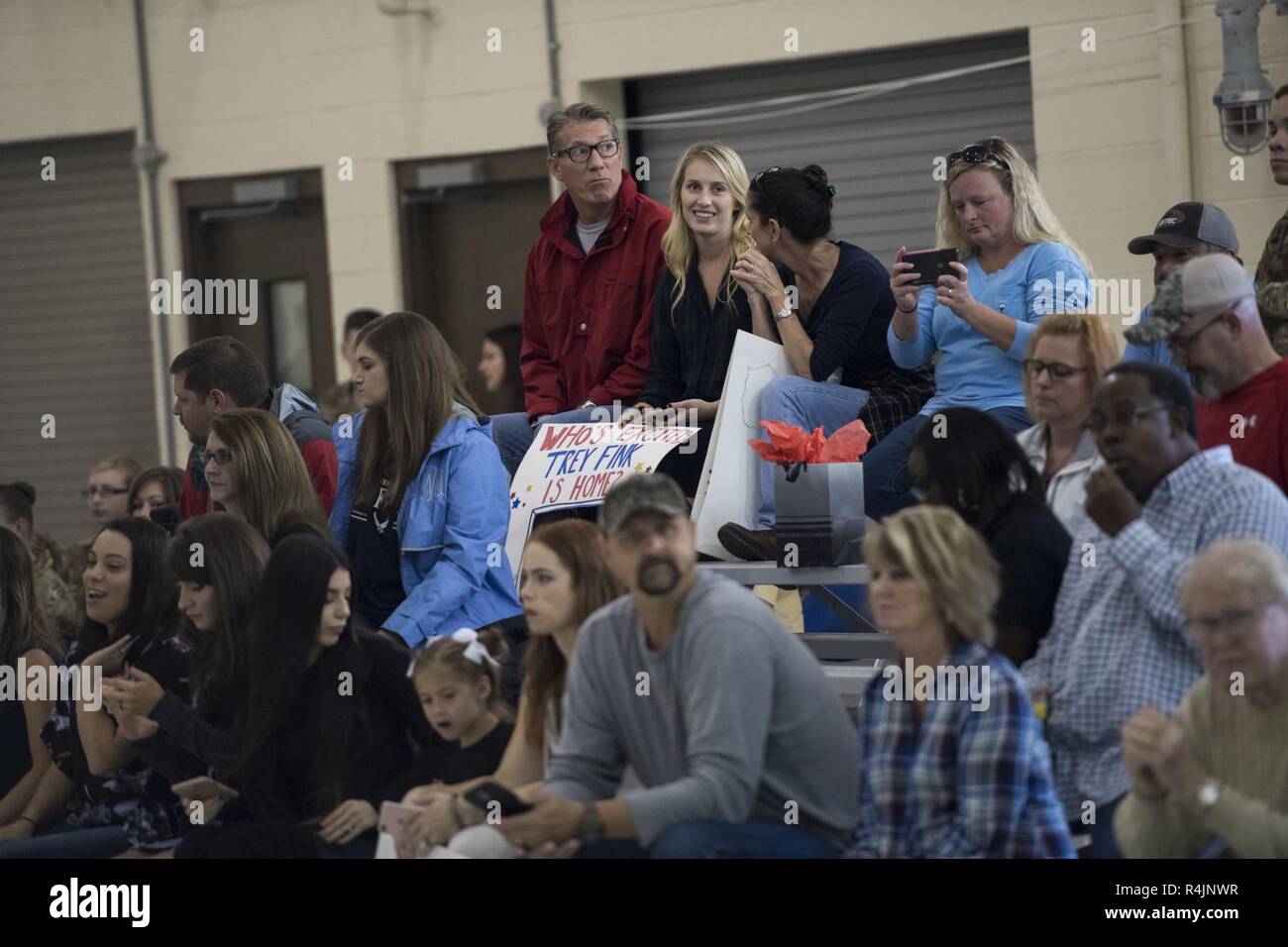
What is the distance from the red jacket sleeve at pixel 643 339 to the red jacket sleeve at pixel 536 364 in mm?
265

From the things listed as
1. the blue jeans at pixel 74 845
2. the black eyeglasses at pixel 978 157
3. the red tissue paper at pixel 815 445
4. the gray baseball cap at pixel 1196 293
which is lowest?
the blue jeans at pixel 74 845

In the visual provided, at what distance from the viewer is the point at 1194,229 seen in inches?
172

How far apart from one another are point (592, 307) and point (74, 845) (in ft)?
7.04

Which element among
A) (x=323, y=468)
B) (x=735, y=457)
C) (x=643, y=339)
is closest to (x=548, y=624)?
(x=735, y=457)

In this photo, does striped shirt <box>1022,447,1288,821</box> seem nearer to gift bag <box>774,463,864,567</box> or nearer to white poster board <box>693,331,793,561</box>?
gift bag <box>774,463,864,567</box>

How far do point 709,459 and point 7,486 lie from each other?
10.8 ft

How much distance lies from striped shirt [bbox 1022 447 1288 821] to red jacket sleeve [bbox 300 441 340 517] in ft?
7.55

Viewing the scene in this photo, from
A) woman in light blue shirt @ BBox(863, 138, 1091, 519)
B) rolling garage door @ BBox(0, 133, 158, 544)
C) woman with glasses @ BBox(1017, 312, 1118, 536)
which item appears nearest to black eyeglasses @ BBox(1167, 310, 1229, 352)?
woman with glasses @ BBox(1017, 312, 1118, 536)

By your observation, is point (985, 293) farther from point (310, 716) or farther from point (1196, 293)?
point (310, 716)

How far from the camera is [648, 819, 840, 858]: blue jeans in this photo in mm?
3244

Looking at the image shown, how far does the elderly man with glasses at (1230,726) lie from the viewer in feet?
9.45

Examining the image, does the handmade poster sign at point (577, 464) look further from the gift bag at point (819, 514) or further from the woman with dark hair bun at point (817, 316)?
the gift bag at point (819, 514)

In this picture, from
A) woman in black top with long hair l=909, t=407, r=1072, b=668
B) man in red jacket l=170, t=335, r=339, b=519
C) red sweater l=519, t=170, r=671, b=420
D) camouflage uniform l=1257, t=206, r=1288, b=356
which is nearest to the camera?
woman in black top with long hair l=909, t=407, r=1072, b=668
